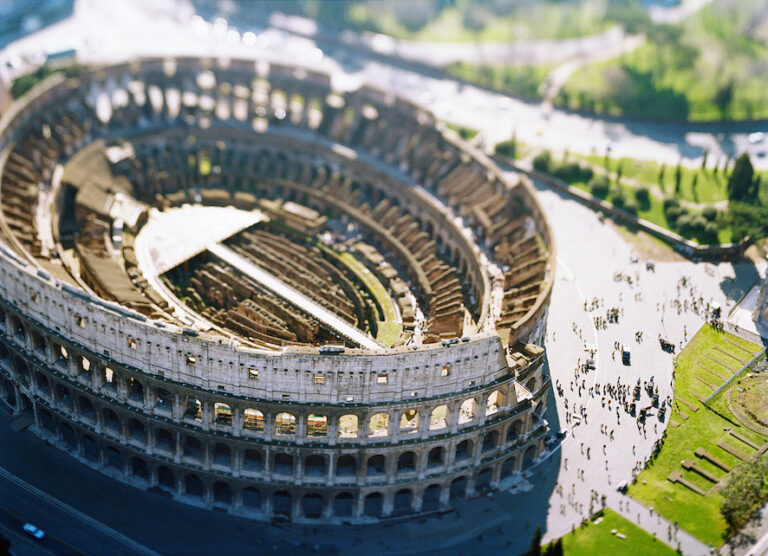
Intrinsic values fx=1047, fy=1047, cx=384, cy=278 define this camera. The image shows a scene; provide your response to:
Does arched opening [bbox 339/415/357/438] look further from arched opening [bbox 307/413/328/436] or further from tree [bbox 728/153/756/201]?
tree [bbox 728/153/756/201]

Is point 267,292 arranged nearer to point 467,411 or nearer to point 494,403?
point 467,411

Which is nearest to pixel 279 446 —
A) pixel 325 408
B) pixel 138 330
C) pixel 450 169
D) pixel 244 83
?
pixel 325 408

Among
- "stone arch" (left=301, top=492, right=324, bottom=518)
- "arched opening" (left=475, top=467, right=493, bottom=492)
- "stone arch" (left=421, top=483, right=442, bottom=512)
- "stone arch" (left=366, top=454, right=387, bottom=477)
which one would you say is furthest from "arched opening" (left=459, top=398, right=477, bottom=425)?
"stone arch" (left=301, top=492, right=324, bottom=518)

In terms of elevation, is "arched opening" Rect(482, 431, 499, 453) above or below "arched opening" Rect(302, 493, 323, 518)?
above

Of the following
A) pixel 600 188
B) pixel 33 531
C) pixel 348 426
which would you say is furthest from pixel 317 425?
pixel 600 188

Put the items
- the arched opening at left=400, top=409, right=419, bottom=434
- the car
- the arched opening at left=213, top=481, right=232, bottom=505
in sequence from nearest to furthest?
the car < the arched opening at left=400, top=409, right=419, bottom=434 < the arched opening at left=213, top=481, right=232, bottom=505

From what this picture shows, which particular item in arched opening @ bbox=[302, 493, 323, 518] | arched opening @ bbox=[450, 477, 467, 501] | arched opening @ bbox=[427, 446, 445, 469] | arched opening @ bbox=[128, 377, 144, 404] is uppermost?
arched opening @ bbox=[128, 377, 144, 404]

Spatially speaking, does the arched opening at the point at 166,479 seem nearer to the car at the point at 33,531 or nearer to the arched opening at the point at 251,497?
the arched opening at the point at 251,497

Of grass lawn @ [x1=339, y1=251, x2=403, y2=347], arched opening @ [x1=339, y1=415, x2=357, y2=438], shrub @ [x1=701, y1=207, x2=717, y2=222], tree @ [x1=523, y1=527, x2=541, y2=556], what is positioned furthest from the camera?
shrub @ [x1=701, y1=207, x2=717, y2=222]
